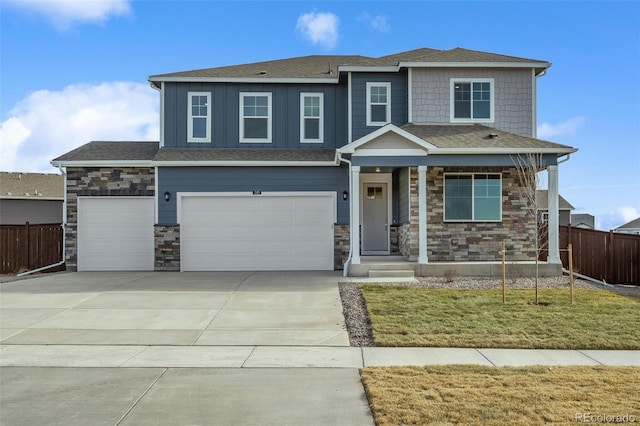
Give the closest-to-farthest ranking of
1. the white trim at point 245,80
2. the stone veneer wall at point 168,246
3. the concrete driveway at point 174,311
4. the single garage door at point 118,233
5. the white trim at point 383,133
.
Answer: the concrete driveway at point 174,311, the white trim at point 383,133, the stone veneer wall at point 168,246, the single garage door at point 118,233, the white trim at point 245,80

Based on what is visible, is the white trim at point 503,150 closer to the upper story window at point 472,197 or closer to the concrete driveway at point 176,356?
the upper story window at point 472,197

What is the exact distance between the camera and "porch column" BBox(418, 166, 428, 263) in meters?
13.9

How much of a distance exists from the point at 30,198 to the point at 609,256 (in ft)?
94.5

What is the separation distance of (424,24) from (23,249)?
14.7m

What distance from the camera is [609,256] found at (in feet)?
46.2

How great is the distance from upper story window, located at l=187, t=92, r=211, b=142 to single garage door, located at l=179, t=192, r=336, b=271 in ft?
6.55

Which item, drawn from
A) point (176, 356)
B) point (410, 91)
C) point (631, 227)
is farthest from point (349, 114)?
point (631, 227)

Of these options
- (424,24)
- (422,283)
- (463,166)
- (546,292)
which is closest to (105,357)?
(422,283)

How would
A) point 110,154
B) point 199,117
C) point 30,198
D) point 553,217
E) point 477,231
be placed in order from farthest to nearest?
point 30,198
point 199,117
point 110,154
point 477,231
point 553,217

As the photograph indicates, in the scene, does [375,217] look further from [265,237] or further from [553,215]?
[553,215]

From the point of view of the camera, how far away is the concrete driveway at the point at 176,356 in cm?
502

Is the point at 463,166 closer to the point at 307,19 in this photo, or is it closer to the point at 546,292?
the point at 546,292

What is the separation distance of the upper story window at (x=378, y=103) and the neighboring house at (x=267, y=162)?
0.03m

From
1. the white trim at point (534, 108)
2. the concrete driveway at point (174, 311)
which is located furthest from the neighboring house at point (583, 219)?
the concrete driveway at point (174, 311)
